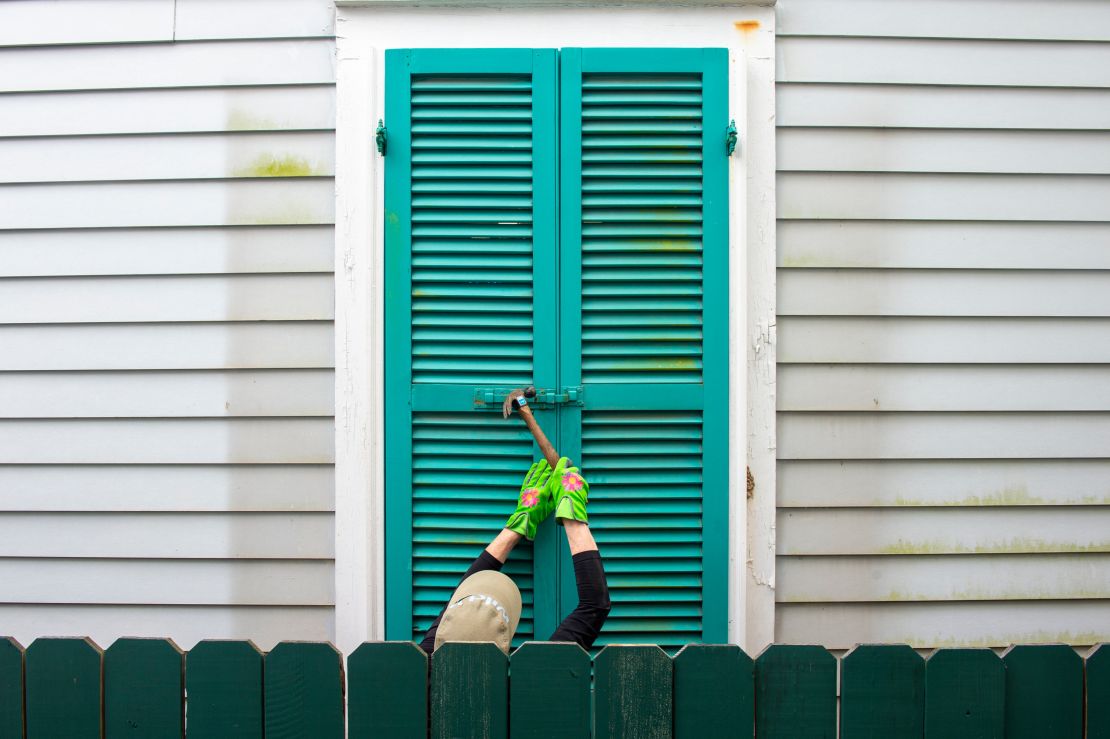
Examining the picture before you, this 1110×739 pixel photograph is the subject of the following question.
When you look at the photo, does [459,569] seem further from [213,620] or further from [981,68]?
[981,68]

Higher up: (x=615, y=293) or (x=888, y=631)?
(x=615, y=293)

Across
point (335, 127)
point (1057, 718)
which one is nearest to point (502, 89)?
point (335, 127)

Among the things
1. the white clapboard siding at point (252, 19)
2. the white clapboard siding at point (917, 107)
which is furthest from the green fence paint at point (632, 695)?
the white clapboard siding at point (252, 19)

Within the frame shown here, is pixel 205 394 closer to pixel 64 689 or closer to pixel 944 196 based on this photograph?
pixel 64 689

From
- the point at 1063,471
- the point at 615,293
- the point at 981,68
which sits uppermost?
the point at 981,68

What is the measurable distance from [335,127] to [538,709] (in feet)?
6.46

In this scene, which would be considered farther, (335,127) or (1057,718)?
(335,127)

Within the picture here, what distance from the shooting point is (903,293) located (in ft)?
7.68

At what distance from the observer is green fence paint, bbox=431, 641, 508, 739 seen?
148cm

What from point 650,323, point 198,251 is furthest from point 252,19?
point 650,323

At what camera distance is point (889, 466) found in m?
2.35

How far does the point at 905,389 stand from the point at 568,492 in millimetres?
1260

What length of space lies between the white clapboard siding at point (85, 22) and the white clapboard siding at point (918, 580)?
294cm

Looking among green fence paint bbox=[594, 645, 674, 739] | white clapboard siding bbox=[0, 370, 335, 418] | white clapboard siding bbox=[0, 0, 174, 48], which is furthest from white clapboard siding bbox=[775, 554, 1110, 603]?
white clapboard siding bbox=[0, 0, 174, 48]
